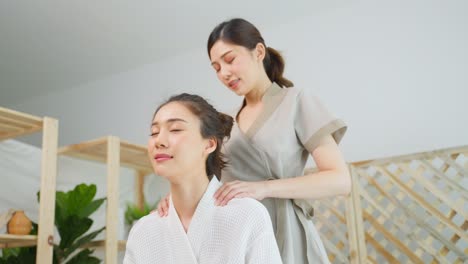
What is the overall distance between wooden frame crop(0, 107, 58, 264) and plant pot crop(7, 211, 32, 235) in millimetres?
40

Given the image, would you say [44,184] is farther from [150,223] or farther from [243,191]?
[243,191]

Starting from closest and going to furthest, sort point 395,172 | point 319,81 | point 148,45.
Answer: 1. point 395,172
2. point 319,81
3. point 148,45

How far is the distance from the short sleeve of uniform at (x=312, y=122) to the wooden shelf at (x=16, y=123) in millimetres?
1557

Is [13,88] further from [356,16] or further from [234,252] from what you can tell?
[234,252]

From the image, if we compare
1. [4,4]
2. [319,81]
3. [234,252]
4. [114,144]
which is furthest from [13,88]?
[234,252]

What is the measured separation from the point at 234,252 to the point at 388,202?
75.8 inches

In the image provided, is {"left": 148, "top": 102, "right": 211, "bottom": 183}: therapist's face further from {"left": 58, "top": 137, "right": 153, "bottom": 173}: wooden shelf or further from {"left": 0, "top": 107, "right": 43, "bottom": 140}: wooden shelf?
{"left": 58, "top": 137, "right": 153, "bottom": 173}: wooden shelf

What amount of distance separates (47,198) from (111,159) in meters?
0.44

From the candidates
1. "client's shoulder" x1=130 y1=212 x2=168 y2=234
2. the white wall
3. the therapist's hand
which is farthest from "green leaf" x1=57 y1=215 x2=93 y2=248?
the therapist's hand

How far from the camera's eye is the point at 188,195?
1.04m

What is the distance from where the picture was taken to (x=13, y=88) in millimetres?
4113

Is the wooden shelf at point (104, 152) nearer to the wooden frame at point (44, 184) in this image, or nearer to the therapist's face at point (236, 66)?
Answer: the wooden frame at point (44, 184)

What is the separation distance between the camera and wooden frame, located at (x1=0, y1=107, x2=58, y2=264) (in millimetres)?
2209

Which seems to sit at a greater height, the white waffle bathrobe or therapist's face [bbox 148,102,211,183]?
therapist's face [bbox 148,102,211,183]
